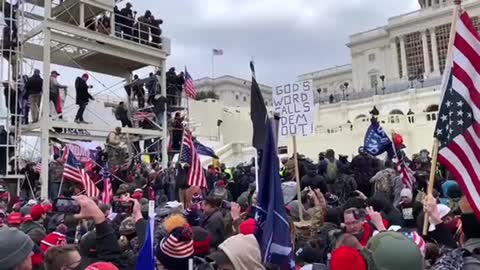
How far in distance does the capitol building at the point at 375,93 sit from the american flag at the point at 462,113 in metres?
22.8

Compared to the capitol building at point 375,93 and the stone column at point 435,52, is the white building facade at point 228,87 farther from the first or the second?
the stone column at point 435,52

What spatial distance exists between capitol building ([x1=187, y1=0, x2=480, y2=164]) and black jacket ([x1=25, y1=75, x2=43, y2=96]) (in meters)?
15.0

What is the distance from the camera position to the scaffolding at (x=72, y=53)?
51.7 ft

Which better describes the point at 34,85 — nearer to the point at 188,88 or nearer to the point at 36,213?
the point at 188,88

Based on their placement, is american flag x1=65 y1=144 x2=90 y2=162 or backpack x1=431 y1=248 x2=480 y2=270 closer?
backpack x1=431 y1=248 x2=480 y2=270

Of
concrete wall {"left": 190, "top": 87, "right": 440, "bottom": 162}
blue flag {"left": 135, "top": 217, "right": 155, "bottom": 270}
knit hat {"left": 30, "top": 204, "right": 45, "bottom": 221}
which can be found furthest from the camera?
concrete wall {"left": 190, "top": 87, "right": 440, "bottom": 162}

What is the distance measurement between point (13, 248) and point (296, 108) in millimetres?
4460

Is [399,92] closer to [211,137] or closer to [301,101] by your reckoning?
[211,137]

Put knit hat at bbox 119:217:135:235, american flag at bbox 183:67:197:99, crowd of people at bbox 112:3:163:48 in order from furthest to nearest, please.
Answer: american flag at bbox 183:67:197:99
crowd of people at bbox 112:3:163:48
knit hat at bbox 119:217:135:235

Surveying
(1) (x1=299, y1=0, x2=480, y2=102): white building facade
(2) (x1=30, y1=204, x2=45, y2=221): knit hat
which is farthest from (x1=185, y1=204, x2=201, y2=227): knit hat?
(1) (x1=299, y1=0, x2=480, y2=102): white building facade

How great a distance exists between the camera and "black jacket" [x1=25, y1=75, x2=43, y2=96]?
15.5 meters

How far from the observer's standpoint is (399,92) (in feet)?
161

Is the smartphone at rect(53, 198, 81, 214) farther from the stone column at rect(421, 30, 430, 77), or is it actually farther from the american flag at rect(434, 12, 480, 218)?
the stone column at rect(421, 30, 430, 77)

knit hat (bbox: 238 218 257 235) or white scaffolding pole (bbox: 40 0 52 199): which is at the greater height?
white scaffolding pole (bbox: 40 0 52 199)
